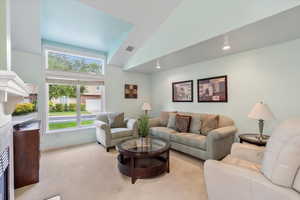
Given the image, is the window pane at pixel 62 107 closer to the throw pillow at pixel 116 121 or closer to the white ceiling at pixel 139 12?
the throw pillow at pixel 116 121

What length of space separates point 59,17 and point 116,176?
10.1 feet

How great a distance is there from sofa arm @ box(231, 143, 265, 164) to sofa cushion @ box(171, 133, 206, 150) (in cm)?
72

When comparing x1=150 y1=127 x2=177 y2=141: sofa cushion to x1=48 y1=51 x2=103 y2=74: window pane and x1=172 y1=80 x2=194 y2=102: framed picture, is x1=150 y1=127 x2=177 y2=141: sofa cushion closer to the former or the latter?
x1=172 y1=80 x2=194 y2=102: framed picture

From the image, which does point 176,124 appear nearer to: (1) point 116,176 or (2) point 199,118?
(2) point 199,118

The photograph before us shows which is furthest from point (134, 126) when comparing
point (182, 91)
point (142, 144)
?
point (182, 91)

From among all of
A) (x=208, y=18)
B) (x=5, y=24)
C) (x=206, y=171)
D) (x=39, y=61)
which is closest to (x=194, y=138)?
(x=206, y=171)

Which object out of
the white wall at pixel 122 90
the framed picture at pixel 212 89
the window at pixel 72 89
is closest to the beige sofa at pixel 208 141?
the framed picture at pixel 212 89

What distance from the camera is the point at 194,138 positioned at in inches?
111

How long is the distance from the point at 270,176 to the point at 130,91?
13.6ft

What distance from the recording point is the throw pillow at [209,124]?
303 cm

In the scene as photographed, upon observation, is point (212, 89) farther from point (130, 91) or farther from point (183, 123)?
point (130, 91)

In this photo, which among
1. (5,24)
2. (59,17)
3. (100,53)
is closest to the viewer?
(5,24)

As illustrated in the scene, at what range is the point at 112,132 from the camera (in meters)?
3.38

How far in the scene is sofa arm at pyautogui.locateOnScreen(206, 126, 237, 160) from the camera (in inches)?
97.8
